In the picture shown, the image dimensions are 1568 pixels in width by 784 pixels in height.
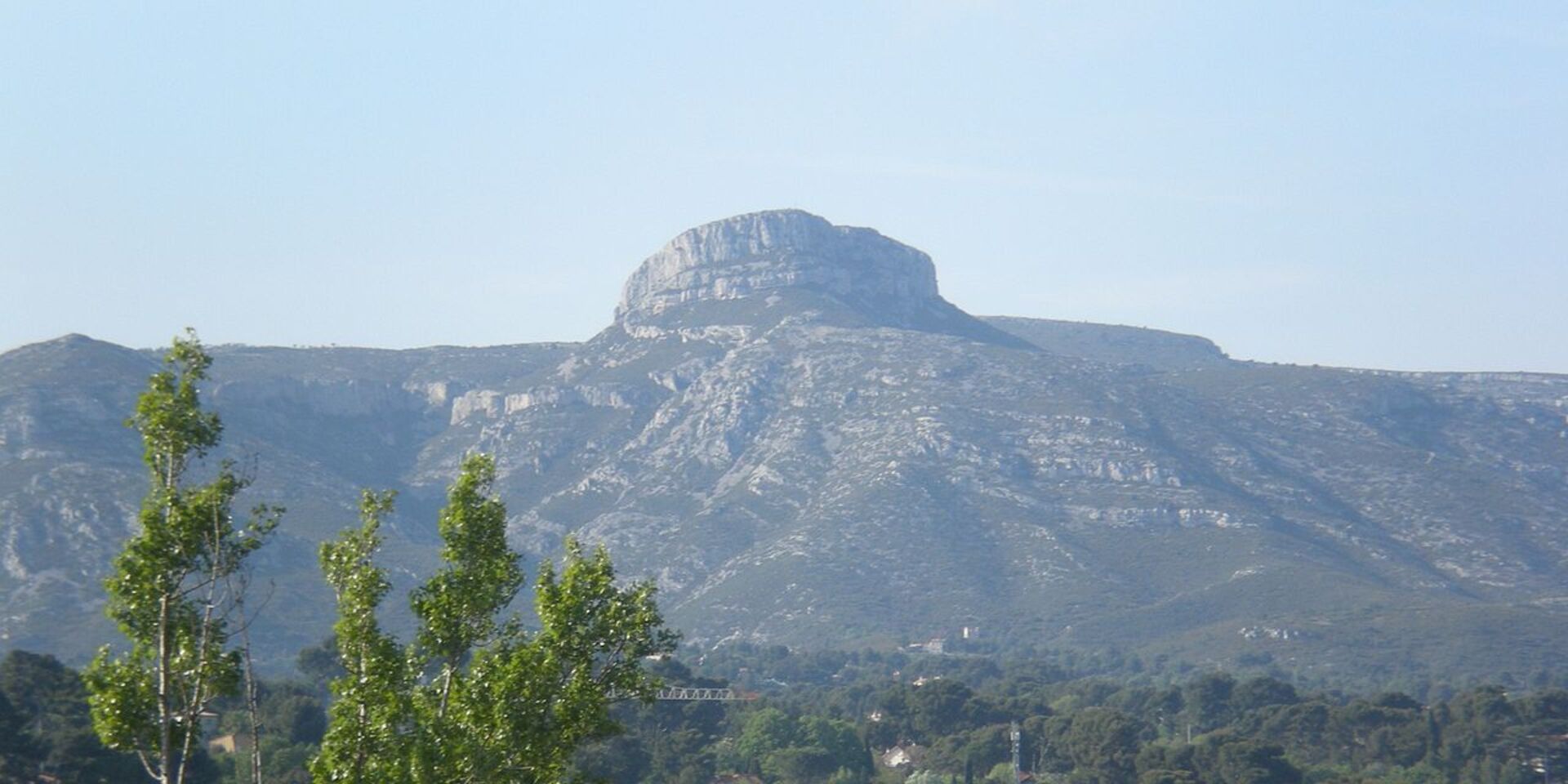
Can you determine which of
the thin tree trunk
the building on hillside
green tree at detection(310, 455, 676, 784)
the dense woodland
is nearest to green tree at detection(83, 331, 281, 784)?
the thin tree trunk

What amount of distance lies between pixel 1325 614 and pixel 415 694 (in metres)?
165

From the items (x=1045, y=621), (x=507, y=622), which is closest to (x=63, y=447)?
(x=1045, y=621)

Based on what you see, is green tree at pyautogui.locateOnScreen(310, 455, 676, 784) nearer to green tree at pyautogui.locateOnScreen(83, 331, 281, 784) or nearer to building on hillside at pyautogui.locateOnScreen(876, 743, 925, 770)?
green tree at pyautogui.locateOnScreen(83, 331, 281, 784)

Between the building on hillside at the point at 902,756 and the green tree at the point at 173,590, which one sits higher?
the green tree at the point at 173,590

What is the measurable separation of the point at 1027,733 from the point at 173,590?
284ft

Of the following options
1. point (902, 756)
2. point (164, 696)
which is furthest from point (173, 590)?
point (902, 756)

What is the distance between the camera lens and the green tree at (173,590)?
2480 centimetres

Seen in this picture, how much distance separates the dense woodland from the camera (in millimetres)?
83875

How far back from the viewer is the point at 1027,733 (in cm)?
10769

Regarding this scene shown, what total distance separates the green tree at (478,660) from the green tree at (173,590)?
5.44ft

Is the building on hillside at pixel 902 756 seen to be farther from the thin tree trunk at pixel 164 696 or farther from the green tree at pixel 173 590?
the thin tree trunk at pixel 164 696

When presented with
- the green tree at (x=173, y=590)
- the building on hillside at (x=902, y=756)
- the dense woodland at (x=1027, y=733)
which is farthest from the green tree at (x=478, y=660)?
the building on hillside at (x=902, y=756)

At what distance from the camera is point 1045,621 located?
19088cm

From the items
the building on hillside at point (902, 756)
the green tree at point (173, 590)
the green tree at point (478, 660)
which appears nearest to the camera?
the green tree at point (173, 590)
